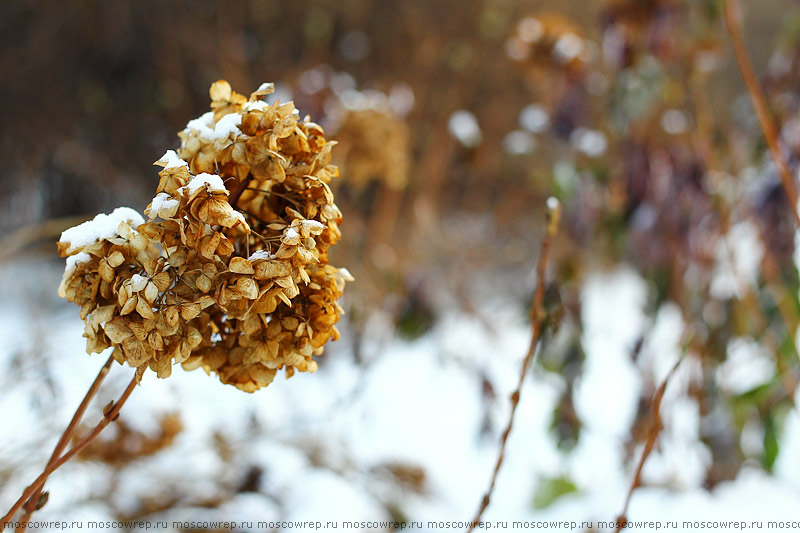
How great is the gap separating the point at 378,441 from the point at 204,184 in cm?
103

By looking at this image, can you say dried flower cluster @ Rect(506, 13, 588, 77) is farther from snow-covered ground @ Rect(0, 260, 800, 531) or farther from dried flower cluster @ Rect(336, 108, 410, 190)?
snow-covered ground @ Rect(0, 260, 800, 531)

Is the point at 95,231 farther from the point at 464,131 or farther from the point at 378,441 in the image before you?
the point at 378,441

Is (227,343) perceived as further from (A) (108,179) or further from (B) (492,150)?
(B) (492,150)

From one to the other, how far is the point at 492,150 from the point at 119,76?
105cm

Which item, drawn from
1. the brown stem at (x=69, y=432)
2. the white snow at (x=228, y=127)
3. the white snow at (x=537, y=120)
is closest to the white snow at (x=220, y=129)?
the white snow at (x=228, y=127)

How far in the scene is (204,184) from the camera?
225mm

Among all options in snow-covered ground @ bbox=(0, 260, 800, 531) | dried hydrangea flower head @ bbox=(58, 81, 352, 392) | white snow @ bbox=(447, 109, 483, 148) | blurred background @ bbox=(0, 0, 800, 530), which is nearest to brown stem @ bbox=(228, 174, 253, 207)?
dried hydrangea flower head @ bbox=(58, 81, 352, 392)

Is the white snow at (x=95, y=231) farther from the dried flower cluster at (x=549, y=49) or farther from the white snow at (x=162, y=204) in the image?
Answer: the dried flower cluster at (x=549, y=49)

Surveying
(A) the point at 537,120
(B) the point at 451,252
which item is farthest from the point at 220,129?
(B) the point at 451,252

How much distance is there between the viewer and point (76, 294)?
0.25 meters

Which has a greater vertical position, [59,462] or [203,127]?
[203,127]

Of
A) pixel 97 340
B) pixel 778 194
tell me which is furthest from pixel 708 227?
pixel 97 340

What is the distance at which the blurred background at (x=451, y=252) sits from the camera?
79 centimetres

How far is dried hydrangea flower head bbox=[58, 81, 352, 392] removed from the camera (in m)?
0.23
